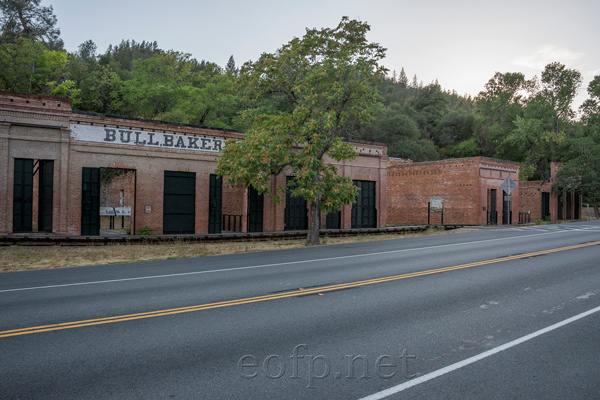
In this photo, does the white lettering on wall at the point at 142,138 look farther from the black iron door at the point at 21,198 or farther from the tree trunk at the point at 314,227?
the tree trunk at the point at 314,227

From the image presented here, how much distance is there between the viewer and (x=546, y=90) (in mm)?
65312

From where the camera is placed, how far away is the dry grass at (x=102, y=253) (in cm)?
1382

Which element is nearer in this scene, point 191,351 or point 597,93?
point 191,351

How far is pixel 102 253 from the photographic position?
16078 millimetres

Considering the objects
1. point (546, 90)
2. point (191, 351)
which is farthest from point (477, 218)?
point (546, 90)

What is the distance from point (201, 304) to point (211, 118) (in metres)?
41.7

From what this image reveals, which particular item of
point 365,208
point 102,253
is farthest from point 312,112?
point 365,208

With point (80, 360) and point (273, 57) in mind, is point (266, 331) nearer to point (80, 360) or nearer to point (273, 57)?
point (80, 360)

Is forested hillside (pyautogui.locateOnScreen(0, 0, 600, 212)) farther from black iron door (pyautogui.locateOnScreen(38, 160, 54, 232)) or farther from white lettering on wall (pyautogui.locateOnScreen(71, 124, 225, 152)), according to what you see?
black iron door (pyautogui.locateOnScreen(38, 160, 54, 232))

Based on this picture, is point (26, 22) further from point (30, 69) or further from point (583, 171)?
point (583, 171)

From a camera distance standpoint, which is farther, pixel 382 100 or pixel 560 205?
pixel 560 205

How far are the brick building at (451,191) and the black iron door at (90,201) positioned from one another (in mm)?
25545

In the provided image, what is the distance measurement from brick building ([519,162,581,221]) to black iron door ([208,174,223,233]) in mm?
31825

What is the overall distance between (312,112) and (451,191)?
20.7 meters
